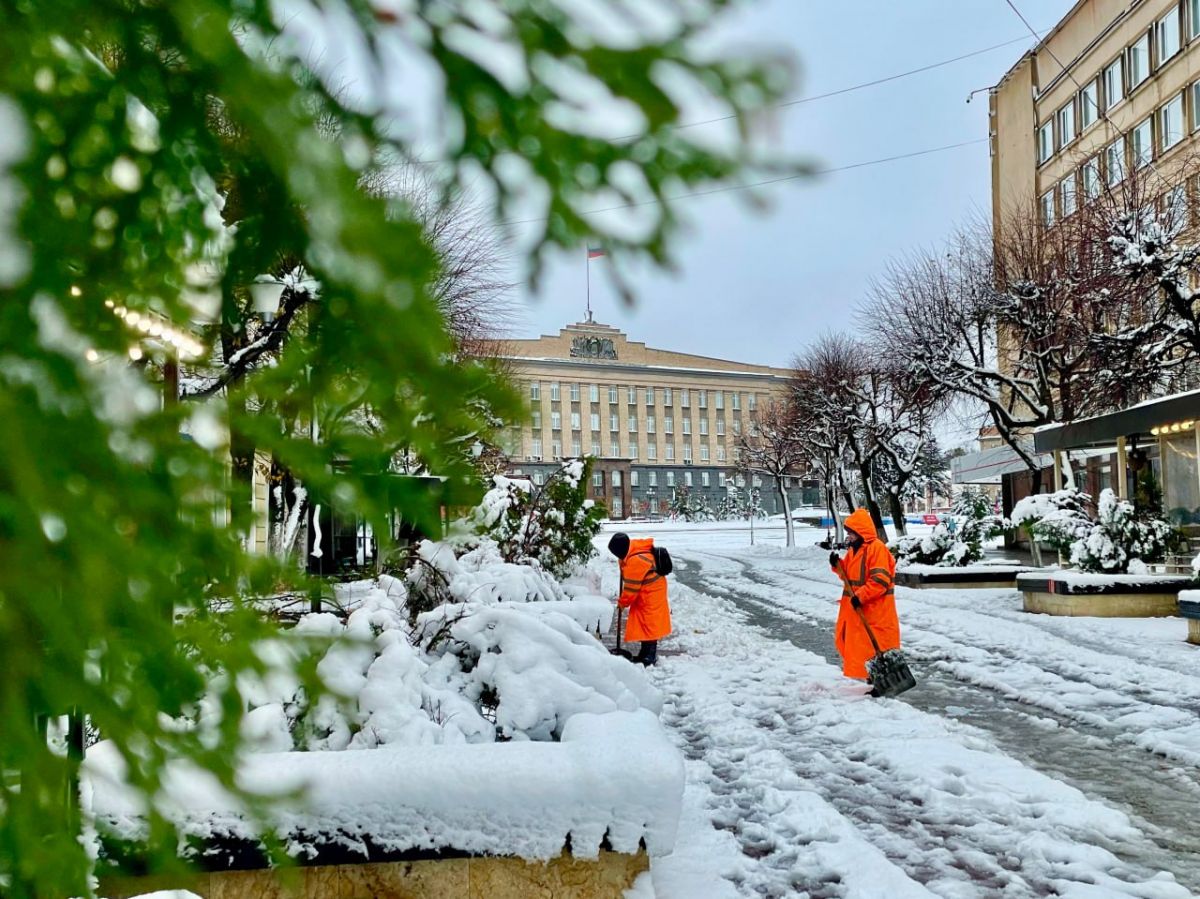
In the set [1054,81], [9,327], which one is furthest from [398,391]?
[1054,81]

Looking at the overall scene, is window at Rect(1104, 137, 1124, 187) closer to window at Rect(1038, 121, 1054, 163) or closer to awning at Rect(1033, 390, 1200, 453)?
window at Rect(1038, 121, 1054, 163)

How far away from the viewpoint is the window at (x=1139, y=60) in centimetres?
3294

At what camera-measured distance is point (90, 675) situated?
3.59 ft

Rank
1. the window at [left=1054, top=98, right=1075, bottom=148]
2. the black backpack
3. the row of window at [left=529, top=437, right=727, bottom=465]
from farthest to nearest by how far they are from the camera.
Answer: the row of window at [left=529, top=437, right=727, bottom=465] < the window at [left=1054, top=98, right=1075, bottom=148] < the black backpack

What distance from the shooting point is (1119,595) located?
15.1 meters

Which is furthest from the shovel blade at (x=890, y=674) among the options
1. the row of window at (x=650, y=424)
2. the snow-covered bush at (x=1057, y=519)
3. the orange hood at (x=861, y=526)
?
the row of window at (x=650, y=424)

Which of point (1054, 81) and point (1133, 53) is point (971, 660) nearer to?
point (1133, 53)

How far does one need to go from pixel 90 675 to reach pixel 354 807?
9.47 ft

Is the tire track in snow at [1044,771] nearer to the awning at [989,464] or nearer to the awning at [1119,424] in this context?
the awning at [1119,424]

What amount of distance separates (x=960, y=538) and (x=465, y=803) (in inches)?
830

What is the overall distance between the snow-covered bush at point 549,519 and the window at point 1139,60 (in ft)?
85.4

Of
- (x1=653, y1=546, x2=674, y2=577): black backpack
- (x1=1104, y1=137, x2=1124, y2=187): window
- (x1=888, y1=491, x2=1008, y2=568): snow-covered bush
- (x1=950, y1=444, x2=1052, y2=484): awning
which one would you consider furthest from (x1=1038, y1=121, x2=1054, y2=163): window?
(x1=653, y1=546, x2=674, y2=577): black backpack

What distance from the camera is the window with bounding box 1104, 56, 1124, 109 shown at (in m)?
34.7

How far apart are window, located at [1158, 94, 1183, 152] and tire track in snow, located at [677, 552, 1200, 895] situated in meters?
28.1
